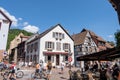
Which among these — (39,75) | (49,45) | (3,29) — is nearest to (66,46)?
(49,45)

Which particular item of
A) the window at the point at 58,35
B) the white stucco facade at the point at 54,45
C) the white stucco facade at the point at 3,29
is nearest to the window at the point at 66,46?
the white stucco facade at the point at 54,45

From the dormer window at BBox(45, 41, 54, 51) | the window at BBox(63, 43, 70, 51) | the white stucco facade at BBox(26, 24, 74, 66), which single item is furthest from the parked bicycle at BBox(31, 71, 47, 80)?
the window at BBox(63, 43, 70, 51)

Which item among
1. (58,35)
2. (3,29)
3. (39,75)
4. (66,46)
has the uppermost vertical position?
(58,35)

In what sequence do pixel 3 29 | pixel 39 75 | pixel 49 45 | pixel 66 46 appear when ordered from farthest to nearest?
pixel 66 46 < pixel 49 45 < pixel 3 29 < pixel 39 75

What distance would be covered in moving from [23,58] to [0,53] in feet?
58.8

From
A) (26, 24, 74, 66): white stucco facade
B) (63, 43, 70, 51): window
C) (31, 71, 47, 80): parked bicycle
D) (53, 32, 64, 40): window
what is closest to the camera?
(31, 71, 47, 80): parked bicycle

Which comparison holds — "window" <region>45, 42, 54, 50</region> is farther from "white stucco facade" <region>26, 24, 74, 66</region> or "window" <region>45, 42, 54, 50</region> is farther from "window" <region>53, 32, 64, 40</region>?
"window" <region>53, 32, 64, 40</region>

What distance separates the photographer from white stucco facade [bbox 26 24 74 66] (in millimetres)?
38625

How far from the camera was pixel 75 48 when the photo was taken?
152 ft

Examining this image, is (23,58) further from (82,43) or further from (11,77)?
(11,77)

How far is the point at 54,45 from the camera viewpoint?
1586 inches

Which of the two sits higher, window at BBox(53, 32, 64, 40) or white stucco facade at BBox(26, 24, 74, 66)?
window at BBox(53, 32, 64, 40)

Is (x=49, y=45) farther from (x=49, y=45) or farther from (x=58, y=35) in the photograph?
(x=58, y=35)

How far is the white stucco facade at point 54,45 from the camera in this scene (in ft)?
127
